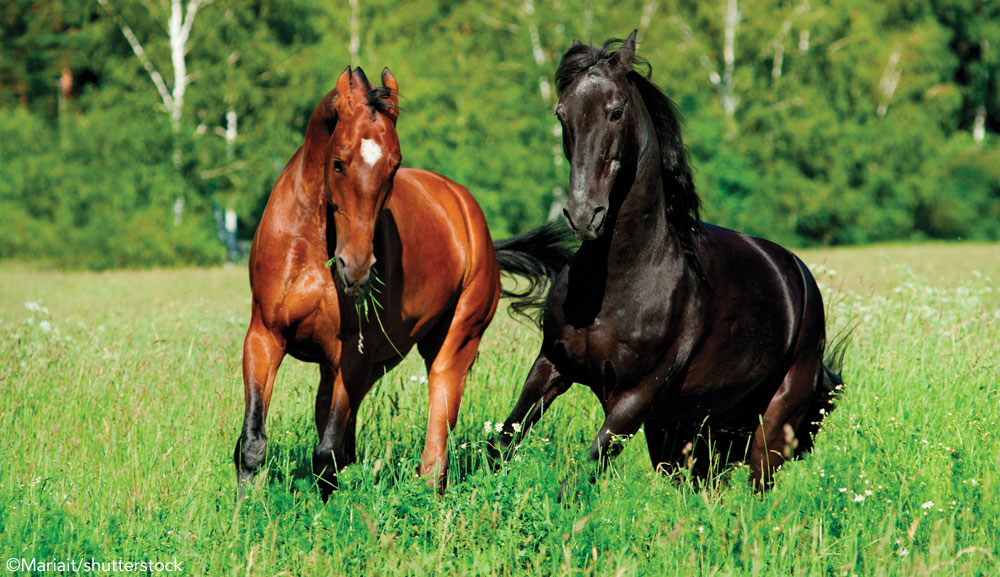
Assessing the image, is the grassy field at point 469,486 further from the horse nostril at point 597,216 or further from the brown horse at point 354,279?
the horse nostril at point 597,216

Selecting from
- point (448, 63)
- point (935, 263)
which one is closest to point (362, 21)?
point (448, 63)

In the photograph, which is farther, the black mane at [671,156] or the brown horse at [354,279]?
the black mane at [671,156]

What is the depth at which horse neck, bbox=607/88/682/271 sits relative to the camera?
4.32 m

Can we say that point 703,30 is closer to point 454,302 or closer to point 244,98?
point 244,98

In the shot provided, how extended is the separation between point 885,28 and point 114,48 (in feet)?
93.9

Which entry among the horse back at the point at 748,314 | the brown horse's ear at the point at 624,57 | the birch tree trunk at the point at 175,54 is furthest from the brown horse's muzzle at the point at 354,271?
the birch tree trunk at the point at 175,54

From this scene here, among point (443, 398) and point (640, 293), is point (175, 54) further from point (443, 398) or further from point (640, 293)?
point (640, 293)

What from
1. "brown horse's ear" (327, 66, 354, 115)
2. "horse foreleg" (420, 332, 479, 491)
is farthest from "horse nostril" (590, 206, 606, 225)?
"horse foreleg" (420, 332, 479, 491)

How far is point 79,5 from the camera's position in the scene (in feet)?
74.7

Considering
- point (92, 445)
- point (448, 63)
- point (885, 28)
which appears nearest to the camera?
point (92, 445)

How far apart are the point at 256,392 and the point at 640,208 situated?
1.94 m

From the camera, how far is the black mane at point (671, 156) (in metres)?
4.45

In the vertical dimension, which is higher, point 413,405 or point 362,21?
point 362,21

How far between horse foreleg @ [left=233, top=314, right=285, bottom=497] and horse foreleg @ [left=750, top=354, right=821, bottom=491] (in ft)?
8.58
